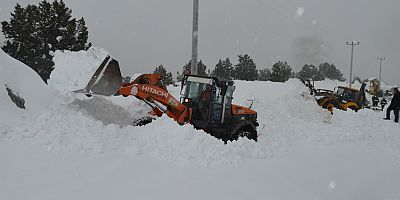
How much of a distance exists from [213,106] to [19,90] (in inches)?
172

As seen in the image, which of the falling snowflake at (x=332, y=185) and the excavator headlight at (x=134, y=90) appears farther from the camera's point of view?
the excavator headlight at (x=134, y=90)

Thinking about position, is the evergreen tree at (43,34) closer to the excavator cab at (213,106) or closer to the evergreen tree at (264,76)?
the excavator cab at (213,106)

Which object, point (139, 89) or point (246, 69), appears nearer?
point (139, 89)

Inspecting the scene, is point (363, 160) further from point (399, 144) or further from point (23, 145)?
point (23, 145)

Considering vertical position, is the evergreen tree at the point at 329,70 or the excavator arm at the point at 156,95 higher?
the evergreen tree at the point at 329,70

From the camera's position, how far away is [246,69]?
65.4 metres

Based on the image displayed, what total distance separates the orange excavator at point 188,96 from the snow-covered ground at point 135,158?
15.3 inches

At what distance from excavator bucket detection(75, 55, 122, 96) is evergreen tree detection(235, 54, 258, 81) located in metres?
58.0

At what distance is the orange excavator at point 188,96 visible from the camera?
22.7 ft

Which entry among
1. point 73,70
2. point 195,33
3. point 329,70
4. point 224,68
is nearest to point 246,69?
point 224,68

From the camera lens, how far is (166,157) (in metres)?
5.98

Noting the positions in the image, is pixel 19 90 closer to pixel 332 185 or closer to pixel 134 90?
pixel 134 90

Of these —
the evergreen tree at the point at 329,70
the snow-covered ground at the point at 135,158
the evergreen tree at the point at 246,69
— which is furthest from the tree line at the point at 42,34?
the evergreen tree at the point at 329,70

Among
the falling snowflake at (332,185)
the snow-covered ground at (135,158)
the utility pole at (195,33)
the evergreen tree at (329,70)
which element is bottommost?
the falling snowflake at (332,185)
